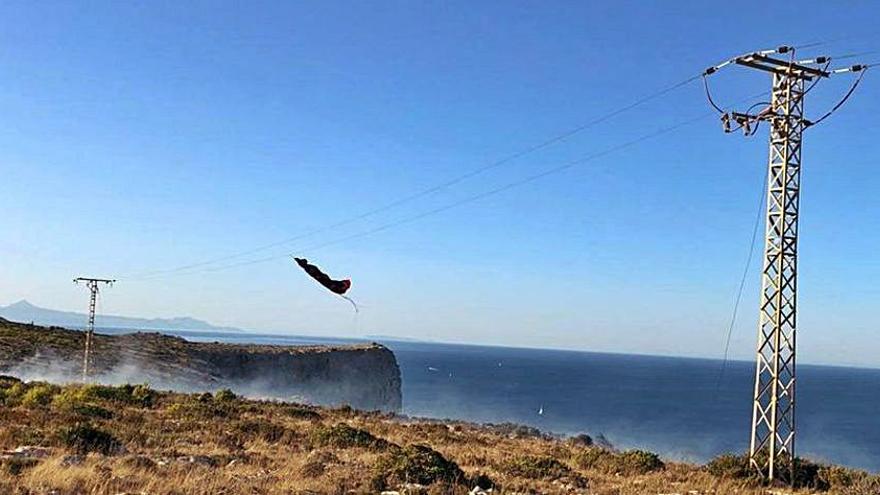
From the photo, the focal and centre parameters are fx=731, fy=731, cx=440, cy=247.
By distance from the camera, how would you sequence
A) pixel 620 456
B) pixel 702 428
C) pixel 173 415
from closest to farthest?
1. pixel 620 456
2. pixel 173 415
3. pixel 702 428

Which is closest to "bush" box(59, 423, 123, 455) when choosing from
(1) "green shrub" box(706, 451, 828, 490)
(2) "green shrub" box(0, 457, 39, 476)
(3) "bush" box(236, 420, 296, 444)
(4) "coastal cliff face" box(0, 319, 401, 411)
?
(2) "green shrub" box(0, 457, 39, 476)

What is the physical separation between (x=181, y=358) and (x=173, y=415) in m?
46.0

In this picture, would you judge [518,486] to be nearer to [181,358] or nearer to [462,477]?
[462,477]

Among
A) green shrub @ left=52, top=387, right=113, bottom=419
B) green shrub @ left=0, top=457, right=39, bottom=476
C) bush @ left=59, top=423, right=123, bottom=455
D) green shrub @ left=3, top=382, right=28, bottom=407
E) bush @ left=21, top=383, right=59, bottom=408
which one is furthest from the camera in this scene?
bush @ left=21, top=383, right=59, bottom=408

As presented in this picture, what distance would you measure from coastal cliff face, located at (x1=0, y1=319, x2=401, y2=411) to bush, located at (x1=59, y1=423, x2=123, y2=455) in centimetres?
4145

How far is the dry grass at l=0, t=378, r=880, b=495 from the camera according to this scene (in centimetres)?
1236

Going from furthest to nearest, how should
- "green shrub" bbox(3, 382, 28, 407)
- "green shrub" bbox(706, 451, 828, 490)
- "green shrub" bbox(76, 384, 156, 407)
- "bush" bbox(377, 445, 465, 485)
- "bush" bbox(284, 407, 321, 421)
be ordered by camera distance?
"bush" bbox(284, 407, 321, 421), "green shrub" bbox(76, 384, 156, 407), "green shrub" bbox(3, 382, 28, 407), "green shrub" bbox(706, 451, 828, 490), "bush" bbox(377, 445, 465, 485)

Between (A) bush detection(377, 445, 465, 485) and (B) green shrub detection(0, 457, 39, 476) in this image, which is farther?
(A) bush detection(377, 445, 465, 485)

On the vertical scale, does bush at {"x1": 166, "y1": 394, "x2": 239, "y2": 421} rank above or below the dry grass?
below

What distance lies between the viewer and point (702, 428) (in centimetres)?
9338

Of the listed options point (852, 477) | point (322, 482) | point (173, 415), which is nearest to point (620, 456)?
point (852, 477)

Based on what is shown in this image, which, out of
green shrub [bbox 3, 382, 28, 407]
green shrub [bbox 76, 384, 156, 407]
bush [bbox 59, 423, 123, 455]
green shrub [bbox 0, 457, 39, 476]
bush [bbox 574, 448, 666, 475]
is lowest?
green shrub [bbox 76, 384, 156, 407]

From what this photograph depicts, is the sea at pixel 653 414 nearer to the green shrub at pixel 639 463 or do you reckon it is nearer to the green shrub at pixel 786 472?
the green shrub at pixel 639 463

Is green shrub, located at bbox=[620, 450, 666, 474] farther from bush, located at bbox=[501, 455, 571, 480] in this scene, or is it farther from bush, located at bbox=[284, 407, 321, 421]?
bush, located at bbox=[284, 407, 321, 421]
